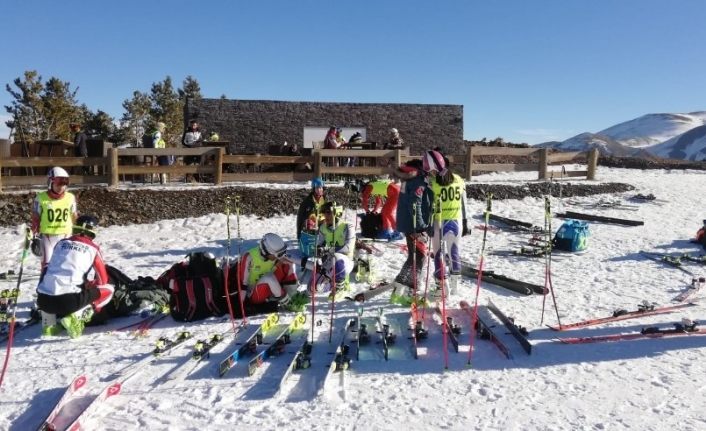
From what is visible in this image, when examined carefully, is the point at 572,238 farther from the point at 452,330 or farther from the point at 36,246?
the point at 36,246

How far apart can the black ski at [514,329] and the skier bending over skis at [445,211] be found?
2.82 ft

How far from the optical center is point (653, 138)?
100500 millimetres

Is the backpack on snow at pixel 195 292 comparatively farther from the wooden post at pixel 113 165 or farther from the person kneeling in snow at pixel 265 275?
the wooden post at pixel 113 165

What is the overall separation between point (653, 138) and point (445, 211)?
360 feet

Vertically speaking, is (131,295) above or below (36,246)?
below

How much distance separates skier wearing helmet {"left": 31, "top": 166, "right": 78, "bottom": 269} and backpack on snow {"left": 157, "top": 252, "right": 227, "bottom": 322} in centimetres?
161

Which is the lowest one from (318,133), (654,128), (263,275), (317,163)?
(263,275)

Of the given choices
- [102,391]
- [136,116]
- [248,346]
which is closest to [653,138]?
[136,116]

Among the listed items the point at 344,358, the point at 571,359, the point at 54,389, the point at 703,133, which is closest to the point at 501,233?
the point at 571,359

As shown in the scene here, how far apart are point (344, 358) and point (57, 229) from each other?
434cm

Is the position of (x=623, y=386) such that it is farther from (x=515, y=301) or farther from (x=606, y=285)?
(x=606, y=285)

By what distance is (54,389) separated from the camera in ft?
15.1

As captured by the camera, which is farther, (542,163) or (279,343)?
(542,163)

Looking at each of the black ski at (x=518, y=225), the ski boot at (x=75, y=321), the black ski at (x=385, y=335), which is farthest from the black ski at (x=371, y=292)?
the black ski at (x=518, y=225)
